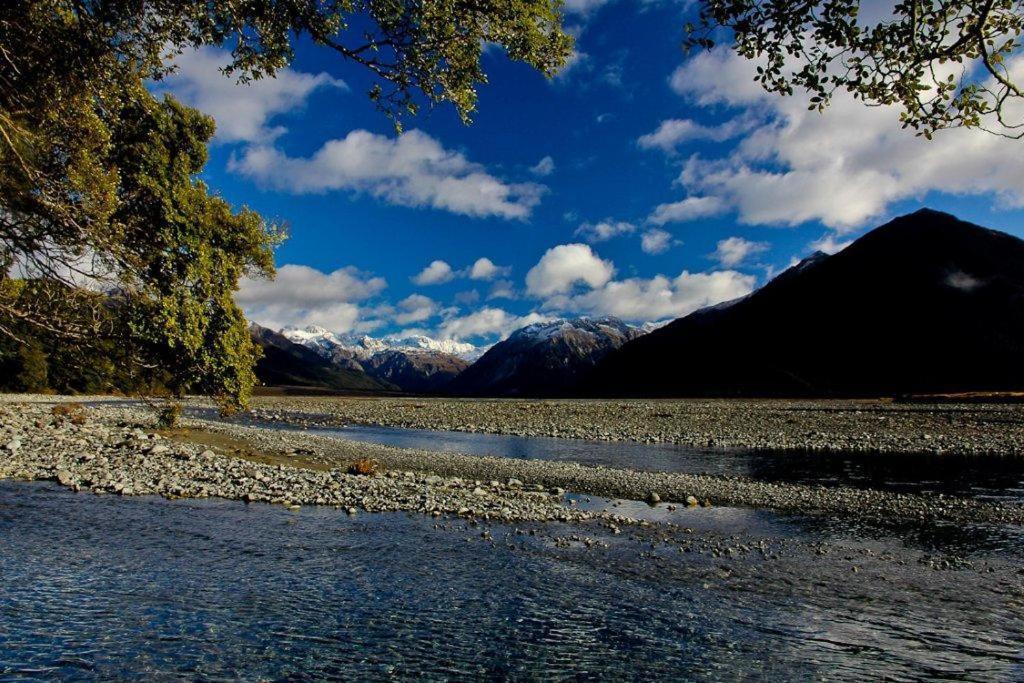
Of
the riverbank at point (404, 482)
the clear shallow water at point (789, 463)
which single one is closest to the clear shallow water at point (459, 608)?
the riverbank at point (404, 482)

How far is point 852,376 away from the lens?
170 metres

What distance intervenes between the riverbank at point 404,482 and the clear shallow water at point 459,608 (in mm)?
4025

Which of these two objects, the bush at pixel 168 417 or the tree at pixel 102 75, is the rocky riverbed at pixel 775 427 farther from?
the tree at pixel 102 75

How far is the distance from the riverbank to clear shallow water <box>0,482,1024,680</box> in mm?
4025

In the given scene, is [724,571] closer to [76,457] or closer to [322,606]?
[322,606]

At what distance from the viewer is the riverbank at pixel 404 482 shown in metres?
21.1

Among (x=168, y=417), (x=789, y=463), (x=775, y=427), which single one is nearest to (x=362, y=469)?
(x=168, y=417)

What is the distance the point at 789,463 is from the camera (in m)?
35.0

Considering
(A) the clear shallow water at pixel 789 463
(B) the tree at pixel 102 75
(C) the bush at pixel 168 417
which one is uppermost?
(B) the tree at pixel 102 75

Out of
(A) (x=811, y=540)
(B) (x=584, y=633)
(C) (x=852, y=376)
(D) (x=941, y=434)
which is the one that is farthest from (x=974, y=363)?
(B) (x=584, y=633)

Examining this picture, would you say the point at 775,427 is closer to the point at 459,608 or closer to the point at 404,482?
the point at 404,482

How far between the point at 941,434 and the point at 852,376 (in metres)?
139

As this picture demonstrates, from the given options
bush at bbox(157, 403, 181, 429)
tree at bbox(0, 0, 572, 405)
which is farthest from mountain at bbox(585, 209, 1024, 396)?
tree at bbox(0, 0, 572, 405)

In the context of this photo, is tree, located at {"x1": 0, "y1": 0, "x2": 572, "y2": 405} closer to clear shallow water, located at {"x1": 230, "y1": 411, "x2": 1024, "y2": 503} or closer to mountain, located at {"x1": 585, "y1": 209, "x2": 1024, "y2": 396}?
clear shallow water, located at {"x1": 230, "y1": 411, "x2": 1024, "y2": 503}
